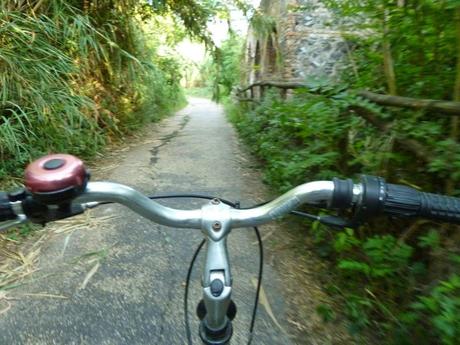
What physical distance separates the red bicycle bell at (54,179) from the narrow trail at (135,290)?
4.53 feet

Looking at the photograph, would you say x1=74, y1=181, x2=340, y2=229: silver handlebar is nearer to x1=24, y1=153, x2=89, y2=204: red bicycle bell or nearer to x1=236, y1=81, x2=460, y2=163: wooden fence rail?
x1=24, y1=153, x2=89, y2=204: red bicycle bell

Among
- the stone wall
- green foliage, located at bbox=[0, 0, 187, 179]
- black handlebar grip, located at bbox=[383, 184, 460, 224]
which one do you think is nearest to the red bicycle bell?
black handlebar grip, located at bbox=[383, 184, 460, 224]

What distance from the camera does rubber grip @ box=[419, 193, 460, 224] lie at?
90cm

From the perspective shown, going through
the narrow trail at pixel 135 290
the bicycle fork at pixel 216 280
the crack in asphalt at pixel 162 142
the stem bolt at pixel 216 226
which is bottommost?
the crack in asphalt at pixel 162 142

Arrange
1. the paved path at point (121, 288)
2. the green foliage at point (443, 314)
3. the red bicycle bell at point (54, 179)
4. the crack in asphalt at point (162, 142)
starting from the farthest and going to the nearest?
the crack in asphalt at point (162, 142) → the paved path at point (121, 288) → the green foliage at point (443, 314) → the red bicycle bell at point (54, 179)

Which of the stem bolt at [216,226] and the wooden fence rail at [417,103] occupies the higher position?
the wooden fence rail at [417,103]

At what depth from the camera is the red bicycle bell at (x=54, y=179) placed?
2.41ft

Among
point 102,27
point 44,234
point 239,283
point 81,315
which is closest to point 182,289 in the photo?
point 239,283

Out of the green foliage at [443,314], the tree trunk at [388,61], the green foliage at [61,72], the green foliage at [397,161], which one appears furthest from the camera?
the green foliage at [61,72]

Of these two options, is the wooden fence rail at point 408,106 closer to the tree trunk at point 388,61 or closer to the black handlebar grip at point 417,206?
the tree trunk at point 388,61

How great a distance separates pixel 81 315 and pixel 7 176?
1835 millimetres

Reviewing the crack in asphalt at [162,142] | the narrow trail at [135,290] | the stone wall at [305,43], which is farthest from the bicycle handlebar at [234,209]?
the stone wall at [305,43]

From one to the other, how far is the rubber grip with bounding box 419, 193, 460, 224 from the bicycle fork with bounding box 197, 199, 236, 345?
Result: 0.49 metres

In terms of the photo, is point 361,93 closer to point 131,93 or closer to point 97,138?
point 97,138
